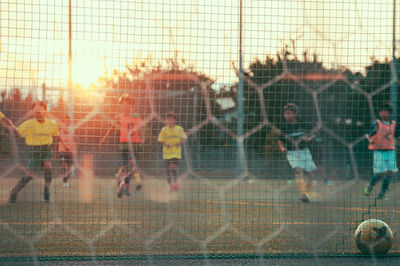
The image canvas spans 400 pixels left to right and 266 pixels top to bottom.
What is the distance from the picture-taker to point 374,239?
2770mm

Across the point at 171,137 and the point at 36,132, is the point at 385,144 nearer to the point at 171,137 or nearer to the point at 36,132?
the point at 171,137

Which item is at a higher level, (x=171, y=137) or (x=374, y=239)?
(x=171, y=137)

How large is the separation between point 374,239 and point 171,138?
166 centimetres

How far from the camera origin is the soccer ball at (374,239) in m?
2.76

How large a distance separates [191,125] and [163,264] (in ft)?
4.32

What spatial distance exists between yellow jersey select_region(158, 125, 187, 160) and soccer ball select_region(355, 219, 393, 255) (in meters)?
1.40

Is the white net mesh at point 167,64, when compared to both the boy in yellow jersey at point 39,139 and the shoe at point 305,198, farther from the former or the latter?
the shoe at point 305,198

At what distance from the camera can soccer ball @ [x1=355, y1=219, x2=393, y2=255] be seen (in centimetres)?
276

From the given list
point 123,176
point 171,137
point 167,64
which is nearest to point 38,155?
point 123,176

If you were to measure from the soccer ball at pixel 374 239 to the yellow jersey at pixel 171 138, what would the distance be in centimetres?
140

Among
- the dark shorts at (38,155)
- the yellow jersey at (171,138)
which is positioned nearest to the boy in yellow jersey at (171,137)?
the yellow jersey at (171,138)

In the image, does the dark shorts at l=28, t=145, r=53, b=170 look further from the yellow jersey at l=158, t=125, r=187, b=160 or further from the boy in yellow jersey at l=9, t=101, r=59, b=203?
the yellow jersey at l=158, t=125, r=187, b=160

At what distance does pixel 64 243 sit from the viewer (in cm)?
299

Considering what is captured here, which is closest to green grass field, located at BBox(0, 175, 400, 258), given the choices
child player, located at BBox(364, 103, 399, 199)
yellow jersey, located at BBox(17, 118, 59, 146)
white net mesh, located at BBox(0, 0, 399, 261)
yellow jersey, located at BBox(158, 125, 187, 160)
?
white net mesh, located at BBox(0, 0, 399, 261)
